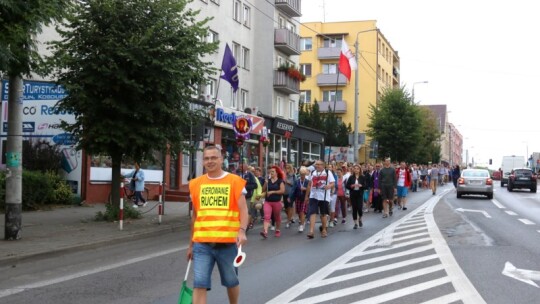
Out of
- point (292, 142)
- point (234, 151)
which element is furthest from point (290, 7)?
point (234, 151)

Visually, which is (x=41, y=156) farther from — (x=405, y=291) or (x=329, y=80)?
(x=329, y=80)

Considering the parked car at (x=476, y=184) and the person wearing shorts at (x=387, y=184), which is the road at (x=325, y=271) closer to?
the person wearing shorts at (x=387, y=184)

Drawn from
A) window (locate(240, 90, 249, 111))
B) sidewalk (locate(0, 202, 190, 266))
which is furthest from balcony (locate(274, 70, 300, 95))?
sidewalk (locate(0, 202, 190, 266))

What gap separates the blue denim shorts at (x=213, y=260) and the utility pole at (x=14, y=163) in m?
7.81

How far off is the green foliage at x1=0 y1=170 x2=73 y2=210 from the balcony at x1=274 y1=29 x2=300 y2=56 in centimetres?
2163

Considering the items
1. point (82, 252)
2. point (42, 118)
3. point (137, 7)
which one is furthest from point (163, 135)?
point (42, 118)

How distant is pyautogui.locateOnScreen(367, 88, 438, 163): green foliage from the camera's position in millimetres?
49938

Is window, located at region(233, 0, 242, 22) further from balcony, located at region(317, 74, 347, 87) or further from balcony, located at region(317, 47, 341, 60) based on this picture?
balcony, located at region(317, 74, 347, 87)

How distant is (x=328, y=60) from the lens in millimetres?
63750

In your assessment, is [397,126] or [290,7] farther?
[397,126]

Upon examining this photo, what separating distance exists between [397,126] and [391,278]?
1669 inches

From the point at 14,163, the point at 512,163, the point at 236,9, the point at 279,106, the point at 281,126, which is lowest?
the point at 14,163

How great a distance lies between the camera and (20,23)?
937 cm

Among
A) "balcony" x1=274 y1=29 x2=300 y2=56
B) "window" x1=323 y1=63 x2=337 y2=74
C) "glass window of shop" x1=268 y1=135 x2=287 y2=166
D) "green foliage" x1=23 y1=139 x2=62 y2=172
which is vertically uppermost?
"window" x1=323 y1=63 x2=337 y2=74
